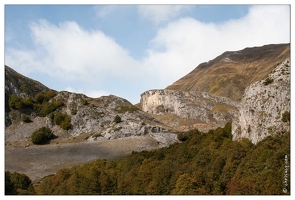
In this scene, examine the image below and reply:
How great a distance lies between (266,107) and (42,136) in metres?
63.9

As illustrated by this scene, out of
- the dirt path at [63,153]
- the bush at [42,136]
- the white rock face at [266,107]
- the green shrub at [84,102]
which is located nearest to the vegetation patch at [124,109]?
the green shrub at [84,102]

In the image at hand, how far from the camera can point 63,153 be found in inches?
3344

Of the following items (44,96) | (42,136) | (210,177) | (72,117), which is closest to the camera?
(210,177)

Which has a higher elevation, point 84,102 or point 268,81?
point 84,102

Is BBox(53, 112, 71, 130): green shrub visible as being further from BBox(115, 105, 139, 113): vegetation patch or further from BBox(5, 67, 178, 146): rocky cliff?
BBox(115, 105, 139, 113): vegetation patch

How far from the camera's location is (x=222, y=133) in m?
79.6

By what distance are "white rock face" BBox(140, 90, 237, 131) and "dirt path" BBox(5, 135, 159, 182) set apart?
5905cm

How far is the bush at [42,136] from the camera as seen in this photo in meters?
93.6

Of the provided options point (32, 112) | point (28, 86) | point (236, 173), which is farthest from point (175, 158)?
point (28, 86)

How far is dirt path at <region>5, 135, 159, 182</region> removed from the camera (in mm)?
75000

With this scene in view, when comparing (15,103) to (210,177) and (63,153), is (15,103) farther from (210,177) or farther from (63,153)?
(210,177)

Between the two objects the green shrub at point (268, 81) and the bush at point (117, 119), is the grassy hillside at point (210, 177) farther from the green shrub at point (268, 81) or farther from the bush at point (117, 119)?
the bush at point (117, 119)

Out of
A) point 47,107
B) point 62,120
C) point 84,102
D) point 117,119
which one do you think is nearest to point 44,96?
point 47,107
